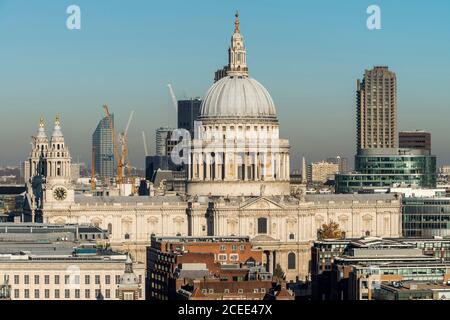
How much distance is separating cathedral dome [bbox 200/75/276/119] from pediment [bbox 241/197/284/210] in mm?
10599

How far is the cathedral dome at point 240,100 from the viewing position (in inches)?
6501

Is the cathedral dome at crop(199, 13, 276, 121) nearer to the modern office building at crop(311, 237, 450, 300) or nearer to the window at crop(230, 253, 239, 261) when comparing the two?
the modern office building at crop(311, 237, 450, 300)

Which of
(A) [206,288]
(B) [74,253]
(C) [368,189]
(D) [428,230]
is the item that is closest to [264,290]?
(A) [206,288]

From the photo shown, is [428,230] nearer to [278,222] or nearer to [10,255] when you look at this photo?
[278,222]

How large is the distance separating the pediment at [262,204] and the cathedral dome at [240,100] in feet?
34.8

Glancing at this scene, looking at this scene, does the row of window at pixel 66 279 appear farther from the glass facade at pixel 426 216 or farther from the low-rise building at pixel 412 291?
the glass facade at pixel 426 216

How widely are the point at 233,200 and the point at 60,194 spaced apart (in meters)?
15.5

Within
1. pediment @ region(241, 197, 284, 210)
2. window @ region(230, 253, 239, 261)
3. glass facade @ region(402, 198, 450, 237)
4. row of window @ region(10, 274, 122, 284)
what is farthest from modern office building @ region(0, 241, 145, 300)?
glass facade @ region(402, 198, 450, 237)

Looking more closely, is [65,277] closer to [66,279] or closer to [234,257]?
[66,279]

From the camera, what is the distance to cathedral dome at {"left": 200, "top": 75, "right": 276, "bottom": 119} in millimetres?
165125

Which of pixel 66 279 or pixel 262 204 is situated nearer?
pixel 66 279

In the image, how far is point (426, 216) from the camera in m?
166

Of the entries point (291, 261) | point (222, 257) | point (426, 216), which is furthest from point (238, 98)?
point (222, 257)

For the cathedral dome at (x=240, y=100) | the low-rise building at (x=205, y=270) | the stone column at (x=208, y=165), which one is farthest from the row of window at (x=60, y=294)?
the cathedral dome at (x=240, y=100)
